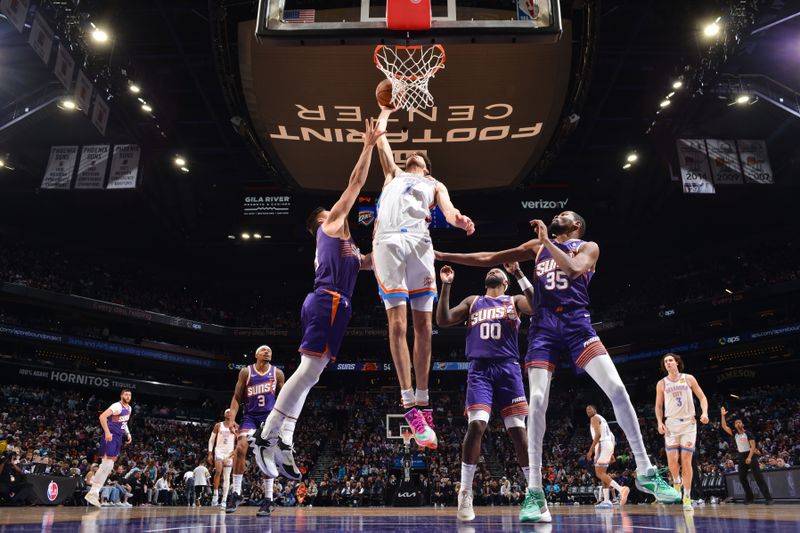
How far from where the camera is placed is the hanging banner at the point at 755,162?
20.9 metres

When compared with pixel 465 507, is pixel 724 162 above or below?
above

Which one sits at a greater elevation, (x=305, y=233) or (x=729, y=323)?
(x=305, y=233)

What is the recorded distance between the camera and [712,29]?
15914 mm

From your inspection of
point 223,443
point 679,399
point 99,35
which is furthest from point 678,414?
point 99,35

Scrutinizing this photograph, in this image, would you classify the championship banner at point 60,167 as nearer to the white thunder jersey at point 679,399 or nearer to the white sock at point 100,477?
the white sock at point 100,477

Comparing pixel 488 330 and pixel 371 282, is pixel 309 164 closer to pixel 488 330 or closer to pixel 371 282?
pixel 488 330

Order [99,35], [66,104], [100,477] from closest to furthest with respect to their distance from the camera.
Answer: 1. [100,477]
2. [99,35]
3. [66,104]

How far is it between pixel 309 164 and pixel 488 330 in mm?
11613

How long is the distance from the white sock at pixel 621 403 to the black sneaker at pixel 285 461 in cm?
292

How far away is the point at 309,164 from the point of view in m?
17.0

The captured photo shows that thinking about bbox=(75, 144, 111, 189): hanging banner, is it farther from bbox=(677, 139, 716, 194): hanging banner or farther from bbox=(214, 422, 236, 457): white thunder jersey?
bbox=(677, 139, 716, 194): hanging banner

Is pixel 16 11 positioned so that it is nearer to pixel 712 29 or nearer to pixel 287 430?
pixel 287 430

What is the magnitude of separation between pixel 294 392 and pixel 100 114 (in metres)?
16.7

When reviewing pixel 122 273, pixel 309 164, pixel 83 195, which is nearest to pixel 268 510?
pixel 309 164
